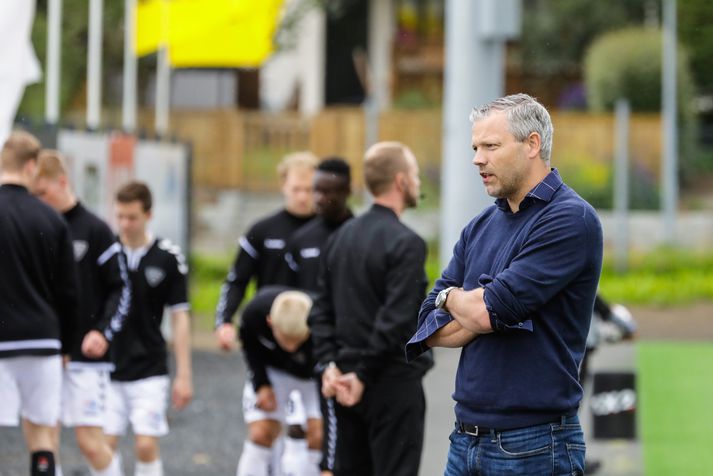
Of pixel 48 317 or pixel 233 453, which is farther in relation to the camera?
pixel 233 453

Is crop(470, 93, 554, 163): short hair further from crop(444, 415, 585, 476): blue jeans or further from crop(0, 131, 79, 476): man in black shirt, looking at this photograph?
crop(0, 131, 79, 476): man in black shirt

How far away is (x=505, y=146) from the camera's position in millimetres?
4484

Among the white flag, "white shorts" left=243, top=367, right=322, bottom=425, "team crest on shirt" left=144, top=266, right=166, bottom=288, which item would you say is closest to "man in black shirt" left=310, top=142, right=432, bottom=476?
"white shorts" left=243, top=367, right=322, bottom=425

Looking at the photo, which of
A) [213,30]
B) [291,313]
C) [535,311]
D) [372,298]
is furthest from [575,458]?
[213,30]

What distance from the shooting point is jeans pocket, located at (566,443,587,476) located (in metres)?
4.48

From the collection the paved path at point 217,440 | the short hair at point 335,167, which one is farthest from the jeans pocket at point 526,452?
the paved path at point 217,440

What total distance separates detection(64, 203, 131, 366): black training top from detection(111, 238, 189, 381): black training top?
0.15 m

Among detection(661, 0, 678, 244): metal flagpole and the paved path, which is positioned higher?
detection(661, 0, 678, 244): metal flagpole

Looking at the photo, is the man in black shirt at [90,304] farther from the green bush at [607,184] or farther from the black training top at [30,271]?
the green bush at [607,184]

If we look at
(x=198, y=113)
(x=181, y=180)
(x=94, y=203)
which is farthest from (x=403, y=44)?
(x=94, y=203)

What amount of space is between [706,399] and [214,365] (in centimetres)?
487

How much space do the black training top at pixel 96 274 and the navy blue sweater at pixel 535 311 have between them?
370 cm

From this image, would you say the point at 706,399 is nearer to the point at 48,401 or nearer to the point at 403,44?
the point at 48,401

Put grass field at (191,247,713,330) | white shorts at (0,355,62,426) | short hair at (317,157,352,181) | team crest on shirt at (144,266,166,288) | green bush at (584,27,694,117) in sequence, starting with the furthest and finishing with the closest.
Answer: green bush at (584,27,694,117) → grass field at (191,247,713,330) → team crest on shirt at (144,266,166,288) → short hair at (317,157,352,181) → white shorts at (0,355,62,426)
